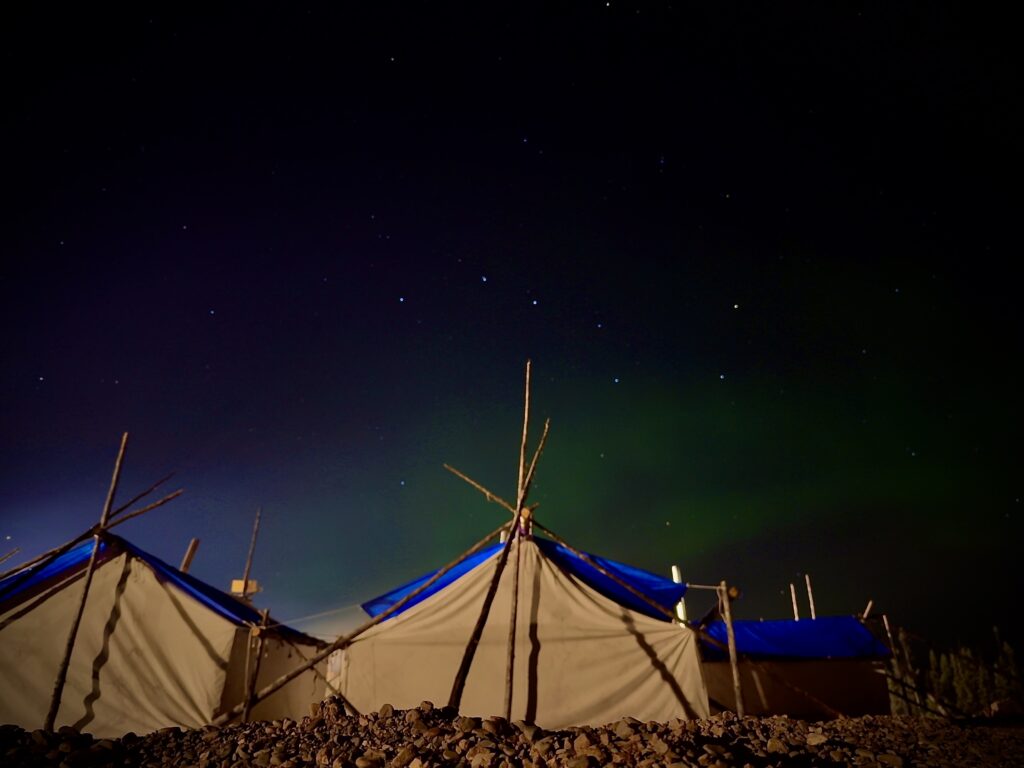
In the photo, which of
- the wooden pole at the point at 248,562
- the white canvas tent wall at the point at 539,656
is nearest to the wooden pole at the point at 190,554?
the wooden pole at the point at 248,562

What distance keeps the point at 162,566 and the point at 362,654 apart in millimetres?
4144

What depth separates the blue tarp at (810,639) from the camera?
42.9 feet

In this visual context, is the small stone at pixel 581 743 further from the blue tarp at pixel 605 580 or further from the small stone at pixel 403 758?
the blue tarp at pixel 605 580

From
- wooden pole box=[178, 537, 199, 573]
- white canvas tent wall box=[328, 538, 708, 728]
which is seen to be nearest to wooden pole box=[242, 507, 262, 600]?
wooden pole box=[178, 537, 199, 573]

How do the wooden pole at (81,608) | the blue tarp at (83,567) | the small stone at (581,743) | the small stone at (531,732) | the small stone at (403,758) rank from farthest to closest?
the blue tarp at (83,567), the wooden pole at (81,608), the small stone at (531,732), the small stone at (581,743), the small stone at (403,758)

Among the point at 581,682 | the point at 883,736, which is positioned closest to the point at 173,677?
the point at 581,682

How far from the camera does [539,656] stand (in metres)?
8.16

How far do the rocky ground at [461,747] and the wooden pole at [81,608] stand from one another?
3.12 metres

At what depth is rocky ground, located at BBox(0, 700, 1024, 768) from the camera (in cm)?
425

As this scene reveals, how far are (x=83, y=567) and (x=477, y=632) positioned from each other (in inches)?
279

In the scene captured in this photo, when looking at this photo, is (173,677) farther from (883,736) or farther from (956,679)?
(956,679)

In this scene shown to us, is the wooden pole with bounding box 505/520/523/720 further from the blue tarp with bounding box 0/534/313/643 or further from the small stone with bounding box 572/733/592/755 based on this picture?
the blue tarp with bounding box 0/534/313/643

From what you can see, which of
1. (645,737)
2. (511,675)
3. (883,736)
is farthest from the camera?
(511,675)

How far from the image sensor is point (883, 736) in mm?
6578
